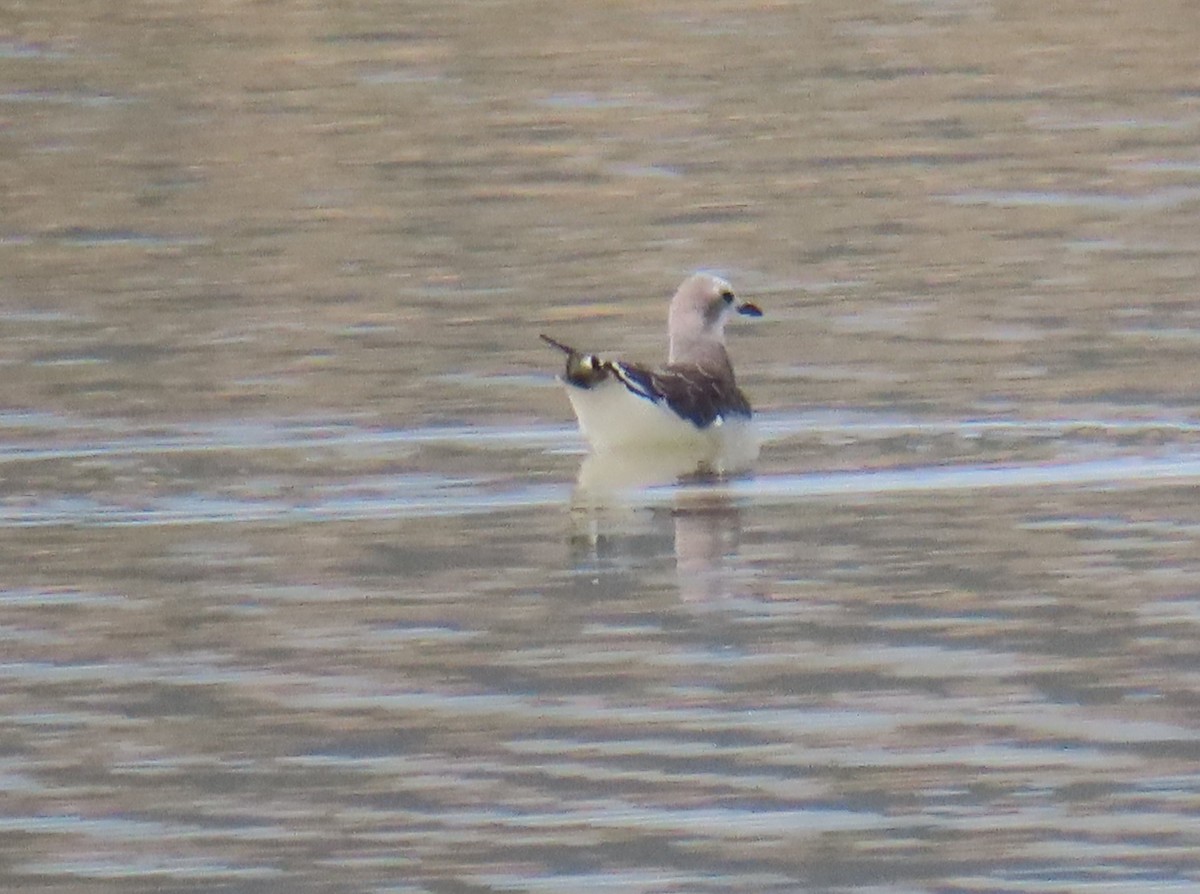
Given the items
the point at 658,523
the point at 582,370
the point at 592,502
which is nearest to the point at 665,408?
the point at 582,370

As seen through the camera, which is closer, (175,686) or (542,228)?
(175,686)

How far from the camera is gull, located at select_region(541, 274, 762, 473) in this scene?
1362 centimetres

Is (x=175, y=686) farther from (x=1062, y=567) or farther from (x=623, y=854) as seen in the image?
(x=1062, y=567)

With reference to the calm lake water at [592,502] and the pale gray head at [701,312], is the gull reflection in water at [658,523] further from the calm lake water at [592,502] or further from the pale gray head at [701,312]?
the pale gray head at [701,312]

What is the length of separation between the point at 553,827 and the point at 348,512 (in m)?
4.29

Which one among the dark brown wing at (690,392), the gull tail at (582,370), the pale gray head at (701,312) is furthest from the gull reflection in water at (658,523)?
the pale gray head at (701,312)

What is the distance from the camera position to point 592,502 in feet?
41.9

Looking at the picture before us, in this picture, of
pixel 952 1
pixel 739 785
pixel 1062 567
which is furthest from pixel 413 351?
pixel 952 1

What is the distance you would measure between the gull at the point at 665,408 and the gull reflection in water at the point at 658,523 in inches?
3.4

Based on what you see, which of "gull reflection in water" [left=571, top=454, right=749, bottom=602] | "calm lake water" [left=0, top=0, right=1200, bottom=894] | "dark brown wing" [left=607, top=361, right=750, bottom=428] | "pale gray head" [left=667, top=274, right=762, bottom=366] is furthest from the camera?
"pale gray head" [left=667, top=274, right=762, bottom=366]

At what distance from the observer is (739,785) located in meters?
8.60

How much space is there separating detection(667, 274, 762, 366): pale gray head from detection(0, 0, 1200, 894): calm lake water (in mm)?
349

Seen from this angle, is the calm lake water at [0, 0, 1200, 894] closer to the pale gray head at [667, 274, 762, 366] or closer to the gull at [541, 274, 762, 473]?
the gull at [541, 274, 762, 473]

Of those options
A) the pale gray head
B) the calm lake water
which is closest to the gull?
the calm lake water
